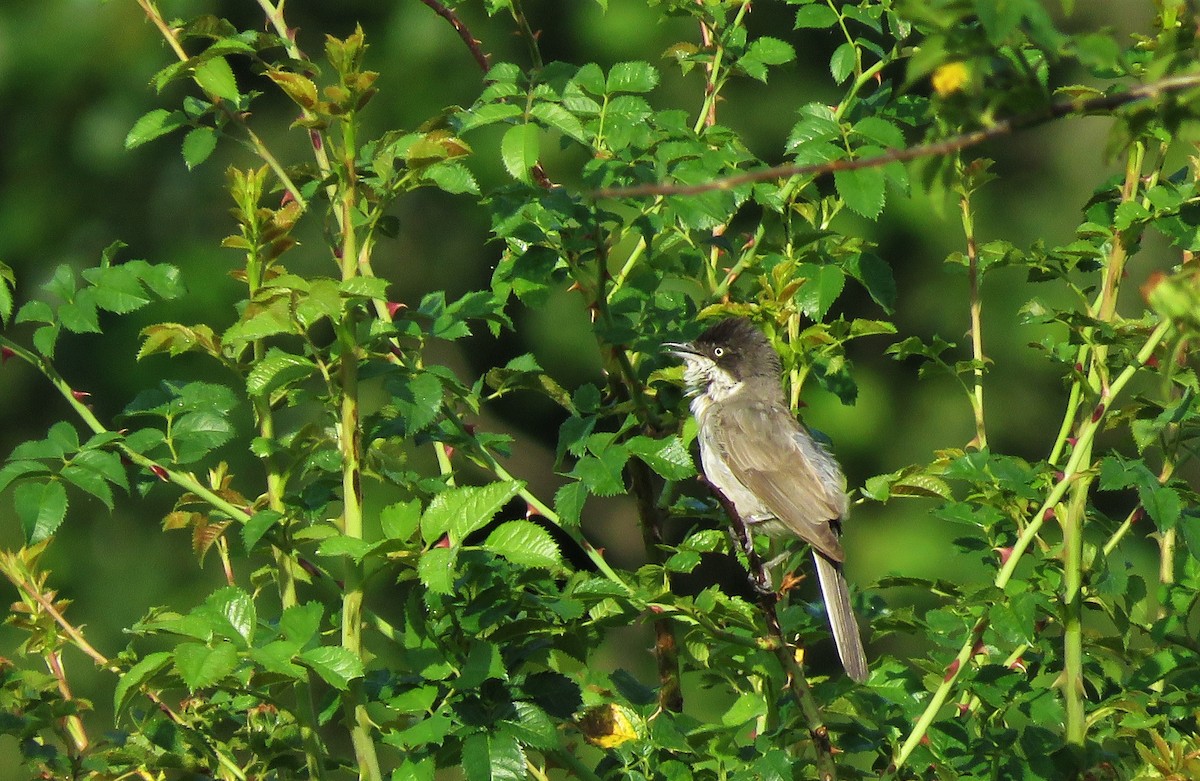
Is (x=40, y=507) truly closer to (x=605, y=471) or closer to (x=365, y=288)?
(x=365, y=288)

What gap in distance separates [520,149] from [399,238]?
13.3ft

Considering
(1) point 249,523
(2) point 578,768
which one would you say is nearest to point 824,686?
(2) point 578,768

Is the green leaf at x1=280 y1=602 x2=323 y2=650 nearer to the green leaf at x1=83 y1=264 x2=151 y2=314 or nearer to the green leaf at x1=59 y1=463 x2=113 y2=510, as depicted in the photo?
the green leaf at x1=59 y1=463 x2=113 y2=510

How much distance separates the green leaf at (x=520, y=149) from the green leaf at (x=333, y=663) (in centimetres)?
88

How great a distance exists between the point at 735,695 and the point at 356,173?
58.4 inches

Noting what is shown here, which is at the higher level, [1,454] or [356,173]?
[356,173]

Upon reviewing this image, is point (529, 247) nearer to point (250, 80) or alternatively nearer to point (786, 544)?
point (786, 544)

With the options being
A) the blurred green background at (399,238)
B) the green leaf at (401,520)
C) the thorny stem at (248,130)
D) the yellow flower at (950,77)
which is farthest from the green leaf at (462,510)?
the blurred green background at (399,238)

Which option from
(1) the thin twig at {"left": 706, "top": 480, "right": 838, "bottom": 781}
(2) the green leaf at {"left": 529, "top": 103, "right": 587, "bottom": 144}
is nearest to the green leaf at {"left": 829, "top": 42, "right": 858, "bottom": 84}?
(2) the green leaf at {"left": 529, "top": 103, "right": 587, "bottom": 144}

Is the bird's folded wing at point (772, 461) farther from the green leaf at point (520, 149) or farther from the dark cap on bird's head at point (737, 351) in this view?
the green leaf at point (520, 149)

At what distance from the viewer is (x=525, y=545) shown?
2.17m

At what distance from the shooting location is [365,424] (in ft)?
8.46

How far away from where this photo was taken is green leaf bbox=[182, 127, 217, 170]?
2486 mm

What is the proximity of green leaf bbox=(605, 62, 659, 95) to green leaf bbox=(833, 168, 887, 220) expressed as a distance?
40 cm
